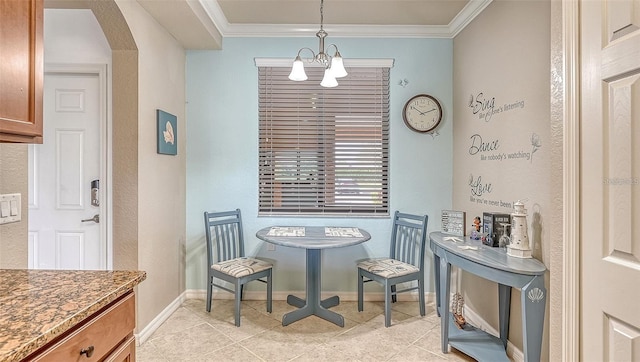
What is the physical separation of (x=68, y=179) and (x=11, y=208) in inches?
52.3

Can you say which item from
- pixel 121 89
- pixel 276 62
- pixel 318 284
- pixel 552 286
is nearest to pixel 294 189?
pixel 318 284

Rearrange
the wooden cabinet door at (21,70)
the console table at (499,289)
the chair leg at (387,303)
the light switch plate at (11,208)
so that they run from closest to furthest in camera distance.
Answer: the wooden cabinet door at (21,70), the light switch plate at (11,208), the console table at (499,289), the chair leg at (387,303)

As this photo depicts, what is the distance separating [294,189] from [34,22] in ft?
7.49

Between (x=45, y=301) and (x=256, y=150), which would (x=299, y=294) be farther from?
(x=45, y=301)

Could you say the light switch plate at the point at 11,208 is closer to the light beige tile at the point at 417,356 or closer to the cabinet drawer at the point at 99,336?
the cabinet drawer at the point at 99,336

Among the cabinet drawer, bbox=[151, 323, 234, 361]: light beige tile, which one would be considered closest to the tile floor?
bbox=[151, 323, 234, 361]: light beige tile

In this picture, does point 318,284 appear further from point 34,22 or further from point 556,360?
point 34,22

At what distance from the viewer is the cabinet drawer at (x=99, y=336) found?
0.87 metres

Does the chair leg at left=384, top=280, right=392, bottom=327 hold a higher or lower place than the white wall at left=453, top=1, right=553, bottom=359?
lower

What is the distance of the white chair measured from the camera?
260 centimetres

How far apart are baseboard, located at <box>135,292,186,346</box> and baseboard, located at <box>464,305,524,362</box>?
8.77 ft

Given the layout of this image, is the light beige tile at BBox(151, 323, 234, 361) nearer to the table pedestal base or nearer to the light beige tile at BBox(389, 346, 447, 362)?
the table pedestal base

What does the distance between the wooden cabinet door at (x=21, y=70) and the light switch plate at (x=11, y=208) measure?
0.37m

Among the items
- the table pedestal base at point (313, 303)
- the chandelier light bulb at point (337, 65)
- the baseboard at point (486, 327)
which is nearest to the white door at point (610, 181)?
the baseboard at point (486, 327)
